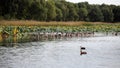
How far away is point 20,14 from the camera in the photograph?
7312 cm

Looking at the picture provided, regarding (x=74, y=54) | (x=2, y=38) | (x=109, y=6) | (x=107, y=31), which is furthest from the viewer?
(x=109, y=6)

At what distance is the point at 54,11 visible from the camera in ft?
272

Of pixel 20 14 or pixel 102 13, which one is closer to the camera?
pixel 20 14

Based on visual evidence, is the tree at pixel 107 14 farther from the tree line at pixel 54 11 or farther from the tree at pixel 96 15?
the tree at pixel 96 15

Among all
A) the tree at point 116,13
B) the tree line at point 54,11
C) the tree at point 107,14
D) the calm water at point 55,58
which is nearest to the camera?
the calm water at point 55,58

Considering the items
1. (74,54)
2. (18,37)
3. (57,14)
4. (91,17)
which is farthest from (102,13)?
(74,54)

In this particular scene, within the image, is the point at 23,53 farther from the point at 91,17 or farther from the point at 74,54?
the point at 91,17

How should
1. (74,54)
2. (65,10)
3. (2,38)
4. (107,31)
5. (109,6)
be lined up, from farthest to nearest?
(109,6) < (65,10) < (107,31) < (2,38) < (74,54)

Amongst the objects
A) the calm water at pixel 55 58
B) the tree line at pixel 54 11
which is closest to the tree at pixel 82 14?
the tree line at pixel 54 11

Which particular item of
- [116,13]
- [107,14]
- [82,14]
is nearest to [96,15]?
[107,14]

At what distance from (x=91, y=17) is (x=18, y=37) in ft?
215

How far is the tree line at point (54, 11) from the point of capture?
71375mm

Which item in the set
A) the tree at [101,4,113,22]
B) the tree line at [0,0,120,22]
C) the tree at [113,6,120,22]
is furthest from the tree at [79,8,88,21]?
the tree at [113,6,120,22]

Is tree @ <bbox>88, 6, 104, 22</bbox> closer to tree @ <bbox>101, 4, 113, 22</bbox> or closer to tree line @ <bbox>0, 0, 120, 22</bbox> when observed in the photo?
tree line @ <bbox>0, 0, 120, 22</bbox>
